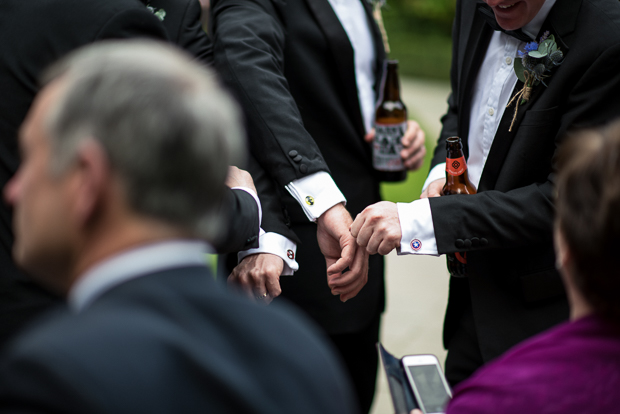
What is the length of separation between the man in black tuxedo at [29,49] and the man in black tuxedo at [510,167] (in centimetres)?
93

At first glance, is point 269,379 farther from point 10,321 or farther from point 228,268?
point 228,268

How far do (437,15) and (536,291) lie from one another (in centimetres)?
947

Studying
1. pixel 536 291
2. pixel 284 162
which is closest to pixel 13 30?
pixel 284 162

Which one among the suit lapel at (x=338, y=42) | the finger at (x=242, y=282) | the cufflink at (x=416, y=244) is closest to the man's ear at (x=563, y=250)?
the cufflink at (x=416, y=244)

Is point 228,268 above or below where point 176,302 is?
below

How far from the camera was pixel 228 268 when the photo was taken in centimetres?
239

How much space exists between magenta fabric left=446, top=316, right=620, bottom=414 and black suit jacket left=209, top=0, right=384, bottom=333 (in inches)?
47.0

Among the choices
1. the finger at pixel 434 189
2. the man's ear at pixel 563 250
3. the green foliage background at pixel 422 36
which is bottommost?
the green foliage background at pixel 422 36

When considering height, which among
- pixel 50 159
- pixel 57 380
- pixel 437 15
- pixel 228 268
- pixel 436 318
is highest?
pixel 50 159

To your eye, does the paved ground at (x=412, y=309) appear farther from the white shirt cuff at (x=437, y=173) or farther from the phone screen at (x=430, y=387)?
the phone screen at (x=430, y=387)

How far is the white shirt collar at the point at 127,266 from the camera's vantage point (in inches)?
34.5

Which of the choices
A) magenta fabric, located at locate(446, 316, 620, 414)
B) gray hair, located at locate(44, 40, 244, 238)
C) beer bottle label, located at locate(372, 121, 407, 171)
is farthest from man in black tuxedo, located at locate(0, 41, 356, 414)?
beer bottle label, located at locate(372, 121, 407, 171)

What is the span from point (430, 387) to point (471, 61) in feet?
3.83

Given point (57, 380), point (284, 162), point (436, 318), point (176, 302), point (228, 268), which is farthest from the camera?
point (436, 318)
